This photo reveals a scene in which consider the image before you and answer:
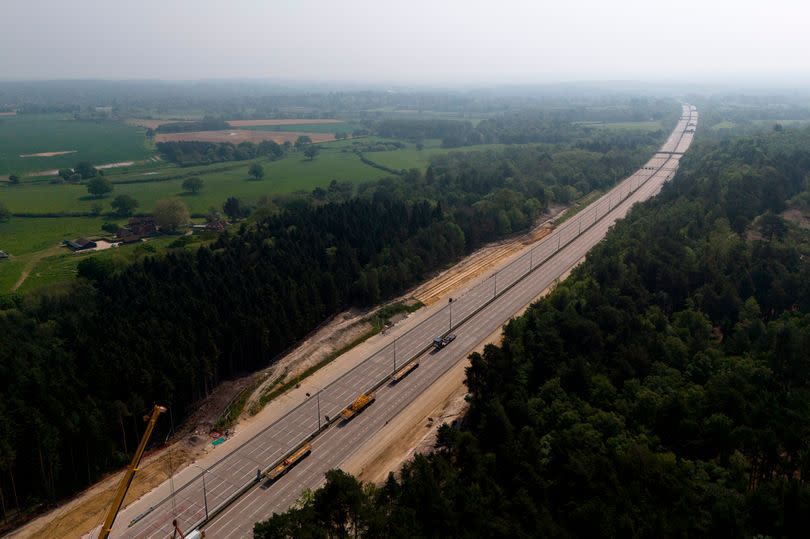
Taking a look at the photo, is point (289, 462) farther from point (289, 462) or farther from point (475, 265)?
point (475, 265)

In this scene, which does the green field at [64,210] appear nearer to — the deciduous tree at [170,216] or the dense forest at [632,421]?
the deciduous tree at [170,216]

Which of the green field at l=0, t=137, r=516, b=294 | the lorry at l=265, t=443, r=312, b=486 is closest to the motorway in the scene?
the lorry at l=265, t=443, r=312, b=486

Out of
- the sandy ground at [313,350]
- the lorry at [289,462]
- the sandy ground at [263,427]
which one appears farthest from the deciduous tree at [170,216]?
the lorry at [289,462]

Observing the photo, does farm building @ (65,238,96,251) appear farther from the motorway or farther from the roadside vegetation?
the motorway

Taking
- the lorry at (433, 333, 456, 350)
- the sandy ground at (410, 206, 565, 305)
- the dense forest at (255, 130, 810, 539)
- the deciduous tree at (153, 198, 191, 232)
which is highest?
the dense forest at (255, 130, 810, 539)

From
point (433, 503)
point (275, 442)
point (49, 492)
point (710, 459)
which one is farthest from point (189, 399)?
point (710, 459)
